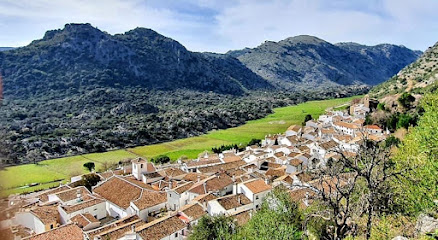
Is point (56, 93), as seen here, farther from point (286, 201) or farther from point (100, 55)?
point (286, 201)

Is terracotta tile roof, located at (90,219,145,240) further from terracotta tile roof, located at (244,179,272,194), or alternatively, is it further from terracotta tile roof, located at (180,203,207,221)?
terracotta tile roof, located at (244,179,272,194)

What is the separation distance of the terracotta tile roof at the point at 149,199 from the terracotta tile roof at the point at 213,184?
312 centimetres

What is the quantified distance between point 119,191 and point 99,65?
456ft

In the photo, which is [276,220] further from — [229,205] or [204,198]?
[204,198]

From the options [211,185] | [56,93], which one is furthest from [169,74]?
[211,185]

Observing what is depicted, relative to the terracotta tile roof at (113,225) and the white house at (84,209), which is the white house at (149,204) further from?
the white house at (84,209)

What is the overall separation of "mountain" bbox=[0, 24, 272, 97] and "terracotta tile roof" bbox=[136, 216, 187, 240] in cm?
12374

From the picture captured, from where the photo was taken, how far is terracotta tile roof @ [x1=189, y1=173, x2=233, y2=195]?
115ft

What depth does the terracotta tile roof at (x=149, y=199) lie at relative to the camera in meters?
32.5

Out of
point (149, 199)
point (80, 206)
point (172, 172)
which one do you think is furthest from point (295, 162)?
point (80, 206)

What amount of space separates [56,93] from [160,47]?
76995mm

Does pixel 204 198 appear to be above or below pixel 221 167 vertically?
above

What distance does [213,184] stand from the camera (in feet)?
119

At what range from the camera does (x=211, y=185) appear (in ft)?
119
